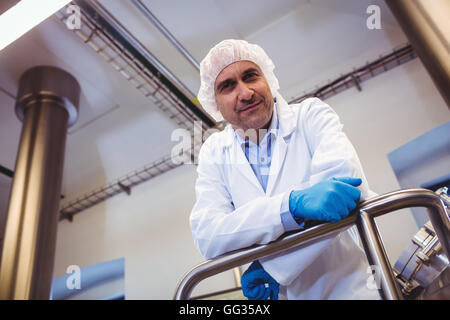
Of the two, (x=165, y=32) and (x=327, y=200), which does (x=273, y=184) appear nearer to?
(x=327, y=200)

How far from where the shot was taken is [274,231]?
0.76 m

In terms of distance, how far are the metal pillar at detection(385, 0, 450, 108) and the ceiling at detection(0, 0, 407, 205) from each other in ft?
4.49

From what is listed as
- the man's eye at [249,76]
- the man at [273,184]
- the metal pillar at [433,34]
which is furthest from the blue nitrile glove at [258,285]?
the metal pillar at [433,34]

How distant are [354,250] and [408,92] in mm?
2365

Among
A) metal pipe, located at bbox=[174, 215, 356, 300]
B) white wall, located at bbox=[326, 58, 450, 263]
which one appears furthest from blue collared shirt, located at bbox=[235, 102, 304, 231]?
white wall, located at bbox=[326, 58, 450, 263]

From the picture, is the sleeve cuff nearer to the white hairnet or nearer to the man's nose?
the man's nose

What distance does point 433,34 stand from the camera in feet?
4.83

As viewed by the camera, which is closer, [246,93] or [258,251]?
[258,251]

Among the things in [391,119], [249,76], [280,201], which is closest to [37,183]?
[249,76]

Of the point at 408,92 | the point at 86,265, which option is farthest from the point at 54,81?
the point at 408,92

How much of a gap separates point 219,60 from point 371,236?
0.96 m

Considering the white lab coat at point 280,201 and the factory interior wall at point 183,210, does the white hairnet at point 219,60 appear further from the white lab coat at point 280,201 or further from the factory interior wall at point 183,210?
the factory interior wall at point 183,210

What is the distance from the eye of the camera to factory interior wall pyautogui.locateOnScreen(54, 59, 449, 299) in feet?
8.68
